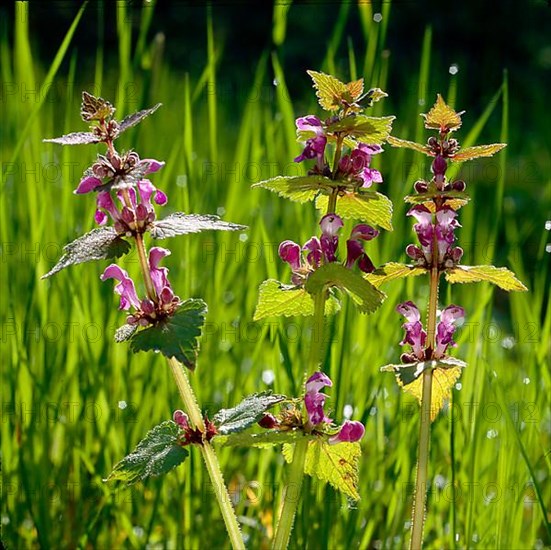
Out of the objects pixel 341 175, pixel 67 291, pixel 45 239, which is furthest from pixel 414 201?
pixel 45 239

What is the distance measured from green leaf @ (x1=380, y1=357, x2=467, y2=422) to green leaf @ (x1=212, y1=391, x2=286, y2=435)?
8 centimetres

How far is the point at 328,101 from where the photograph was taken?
719mm

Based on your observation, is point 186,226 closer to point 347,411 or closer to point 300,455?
point 300,455

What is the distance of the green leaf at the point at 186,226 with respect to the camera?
668mm

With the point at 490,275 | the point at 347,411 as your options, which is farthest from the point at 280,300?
the point at 347,411

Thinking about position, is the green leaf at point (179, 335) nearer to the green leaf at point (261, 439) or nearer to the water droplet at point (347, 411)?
the green leaf at point (261, 439)

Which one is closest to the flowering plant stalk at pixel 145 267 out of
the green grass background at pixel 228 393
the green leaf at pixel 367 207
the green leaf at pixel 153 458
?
the green leaf at pixel 153 458

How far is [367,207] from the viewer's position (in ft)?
2.43

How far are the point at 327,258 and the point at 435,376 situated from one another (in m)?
0.13

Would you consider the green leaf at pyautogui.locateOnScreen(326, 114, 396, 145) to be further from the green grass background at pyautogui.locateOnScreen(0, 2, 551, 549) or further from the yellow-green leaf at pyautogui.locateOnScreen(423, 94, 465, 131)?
the green grass background at pyautogui.locateOnScreen(0, 2, 551, 549)

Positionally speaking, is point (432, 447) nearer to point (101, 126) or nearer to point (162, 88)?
point (101, 126)

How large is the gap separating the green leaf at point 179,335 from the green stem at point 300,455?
0.09m

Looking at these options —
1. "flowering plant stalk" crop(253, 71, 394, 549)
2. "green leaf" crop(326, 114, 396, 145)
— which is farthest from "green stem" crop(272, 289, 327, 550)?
"green leaf" crop(326, 114, 396, 145)

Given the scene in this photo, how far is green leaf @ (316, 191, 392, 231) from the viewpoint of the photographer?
2.37 feet
